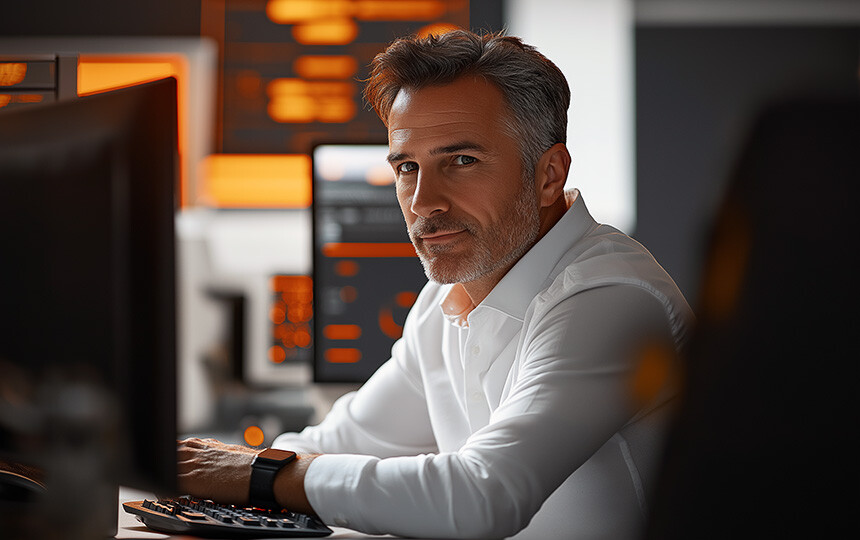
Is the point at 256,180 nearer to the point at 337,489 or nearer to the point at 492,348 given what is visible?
the point at 492,348

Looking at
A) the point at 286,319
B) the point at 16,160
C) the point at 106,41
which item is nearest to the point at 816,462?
the point at 16,160

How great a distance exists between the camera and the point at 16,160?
808mm

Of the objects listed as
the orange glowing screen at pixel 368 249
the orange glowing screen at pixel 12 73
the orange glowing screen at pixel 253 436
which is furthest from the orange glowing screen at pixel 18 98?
the orange glowing screen at pixel 253 436

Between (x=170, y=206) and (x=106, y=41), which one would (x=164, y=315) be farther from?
(x=106, y=41)

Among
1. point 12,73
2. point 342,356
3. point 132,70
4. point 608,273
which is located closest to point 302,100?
point 132,70

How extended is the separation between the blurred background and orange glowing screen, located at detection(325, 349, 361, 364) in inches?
10.6

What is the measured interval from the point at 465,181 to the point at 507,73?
0.61ft

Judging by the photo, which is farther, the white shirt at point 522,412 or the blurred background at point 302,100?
the blurred background at point 302,100

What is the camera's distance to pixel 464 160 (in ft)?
4.27

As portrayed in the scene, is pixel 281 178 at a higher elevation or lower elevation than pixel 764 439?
higher

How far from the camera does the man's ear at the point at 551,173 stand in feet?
4.44

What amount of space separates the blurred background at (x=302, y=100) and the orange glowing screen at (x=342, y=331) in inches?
10.4

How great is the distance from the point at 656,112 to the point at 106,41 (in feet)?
6.82

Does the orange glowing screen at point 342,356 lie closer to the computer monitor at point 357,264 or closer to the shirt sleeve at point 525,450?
the computer monitor at point 357,264
